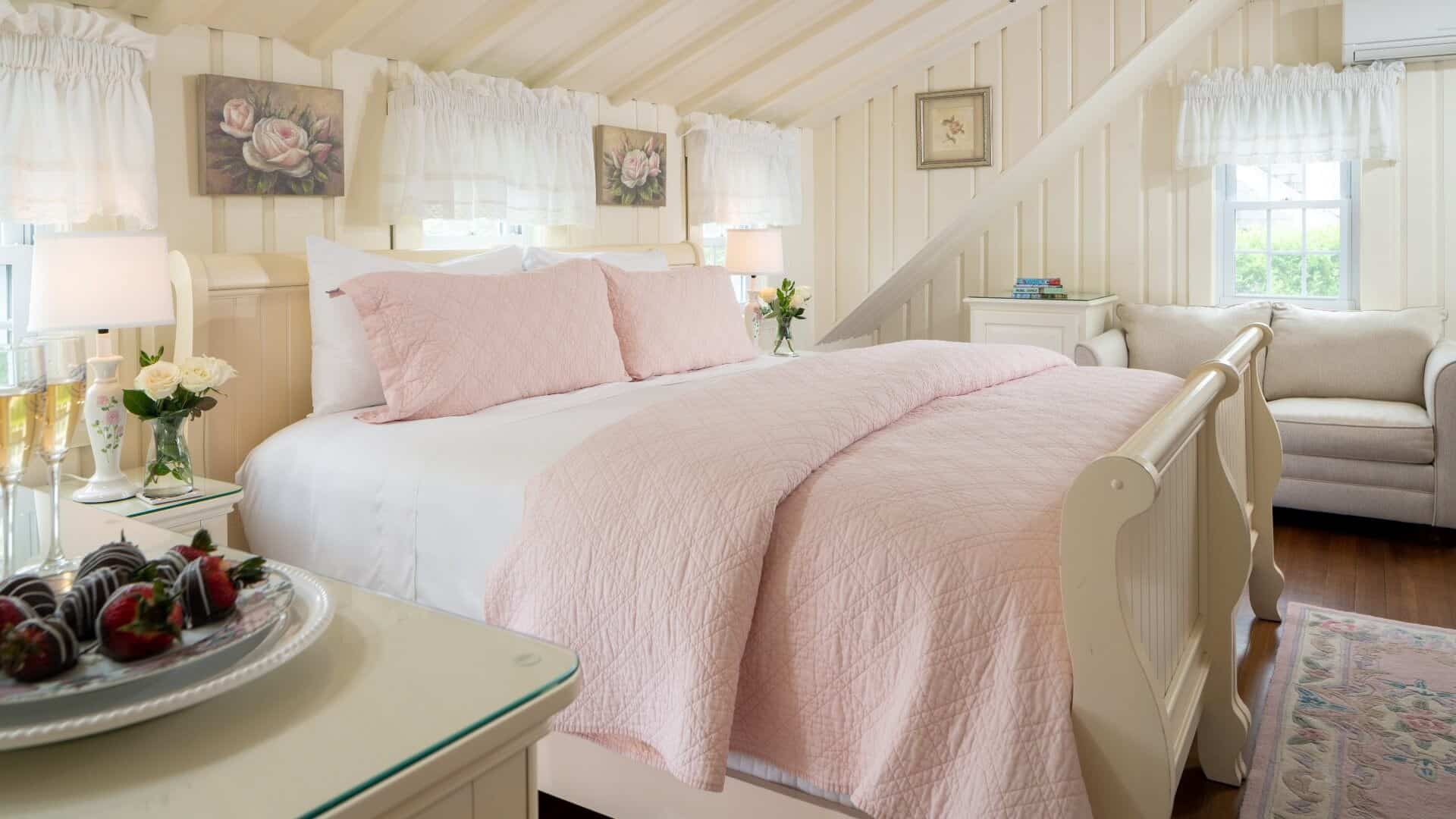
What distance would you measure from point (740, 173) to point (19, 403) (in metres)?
4.06

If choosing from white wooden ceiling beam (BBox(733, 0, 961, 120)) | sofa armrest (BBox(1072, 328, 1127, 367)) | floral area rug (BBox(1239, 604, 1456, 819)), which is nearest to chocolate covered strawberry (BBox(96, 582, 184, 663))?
floral area rug (BBox(1239, 604, 1456, 819))

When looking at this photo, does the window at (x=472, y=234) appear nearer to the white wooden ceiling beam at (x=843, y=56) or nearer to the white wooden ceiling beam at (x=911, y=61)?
the white wooden ceiling beam at (x=843, y=56)

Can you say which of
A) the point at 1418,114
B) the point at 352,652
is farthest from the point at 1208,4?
the point at 352,652

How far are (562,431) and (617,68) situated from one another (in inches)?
83.0

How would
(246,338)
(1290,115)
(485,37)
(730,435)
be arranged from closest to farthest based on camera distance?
(730,435) → (246,338) → (485,37) → (1290,115)

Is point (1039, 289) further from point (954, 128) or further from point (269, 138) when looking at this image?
point (269, 138)

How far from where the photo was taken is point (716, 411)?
2166 millimetres

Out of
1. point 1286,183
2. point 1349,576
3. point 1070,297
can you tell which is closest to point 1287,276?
point 1286,183

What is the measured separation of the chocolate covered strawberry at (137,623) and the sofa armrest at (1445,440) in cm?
416

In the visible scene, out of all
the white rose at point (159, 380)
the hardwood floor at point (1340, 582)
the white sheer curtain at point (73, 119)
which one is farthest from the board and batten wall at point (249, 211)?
the hardwood floor at point (1340, 582)

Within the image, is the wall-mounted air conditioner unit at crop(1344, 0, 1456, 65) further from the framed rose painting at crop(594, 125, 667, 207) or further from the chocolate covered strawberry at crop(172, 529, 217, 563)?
the chocolate covered strawberry at crop(172, 529, 217, 563)

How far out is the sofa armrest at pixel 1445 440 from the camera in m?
3.73

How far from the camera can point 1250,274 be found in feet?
16.7

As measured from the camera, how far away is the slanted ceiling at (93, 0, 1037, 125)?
116 inches
